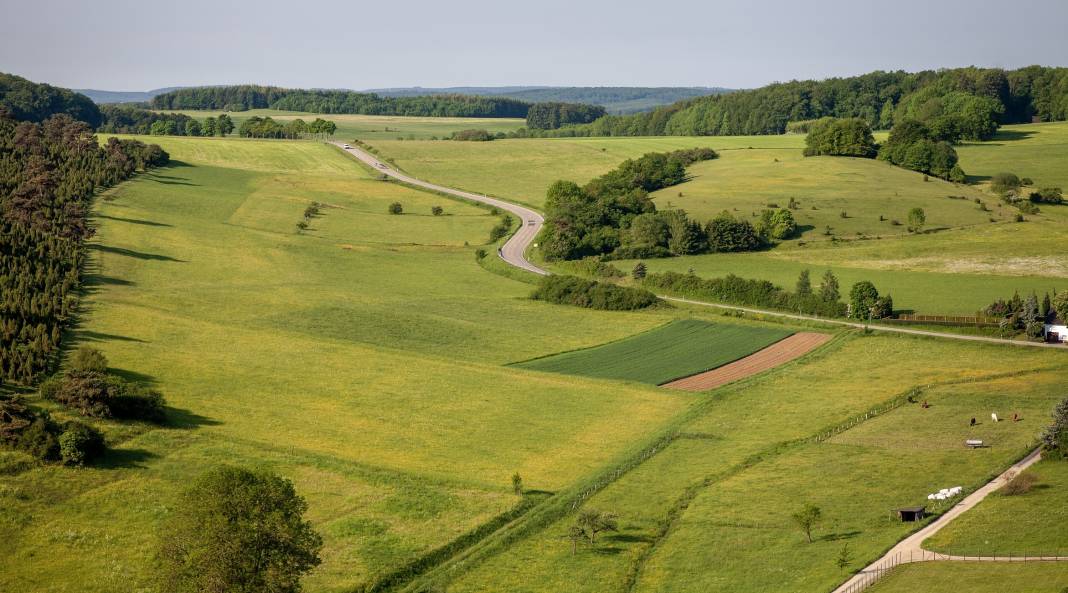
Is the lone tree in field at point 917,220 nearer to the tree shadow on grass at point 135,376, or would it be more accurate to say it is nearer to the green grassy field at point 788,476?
the green grassy field at point 788,476

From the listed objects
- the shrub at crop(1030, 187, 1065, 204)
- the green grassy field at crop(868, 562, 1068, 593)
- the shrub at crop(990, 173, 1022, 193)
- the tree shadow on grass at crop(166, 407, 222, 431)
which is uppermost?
the shrub at crop(990, 173, 1022, 193)

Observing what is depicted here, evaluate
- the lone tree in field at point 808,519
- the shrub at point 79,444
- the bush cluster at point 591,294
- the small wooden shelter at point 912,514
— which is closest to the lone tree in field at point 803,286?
the bush cluster at point 591,294

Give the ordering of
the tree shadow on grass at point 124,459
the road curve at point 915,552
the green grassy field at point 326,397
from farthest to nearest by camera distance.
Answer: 1. the tree shadow on grass at point 124,459
2. the green grassy field at point 326,397
3. the road curve at point 915,552

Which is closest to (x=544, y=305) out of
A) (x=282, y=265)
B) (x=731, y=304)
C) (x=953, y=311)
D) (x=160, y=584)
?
(x=731, y=304)

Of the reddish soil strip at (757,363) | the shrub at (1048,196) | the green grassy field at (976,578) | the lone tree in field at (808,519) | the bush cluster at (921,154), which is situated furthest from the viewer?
the bush cluster at (921,154)

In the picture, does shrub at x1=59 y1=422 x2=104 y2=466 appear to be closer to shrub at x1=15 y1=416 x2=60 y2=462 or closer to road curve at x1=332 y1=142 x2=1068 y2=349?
shrub at x1=15 y1=416 x2=60 y2=462

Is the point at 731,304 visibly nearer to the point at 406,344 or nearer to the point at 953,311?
the point at 953,311

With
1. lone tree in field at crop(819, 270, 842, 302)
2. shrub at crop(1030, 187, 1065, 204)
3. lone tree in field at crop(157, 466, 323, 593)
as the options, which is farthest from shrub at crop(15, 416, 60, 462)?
shrub at crop(1030, 187, 1065, 204)
